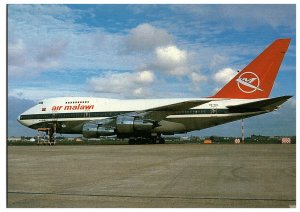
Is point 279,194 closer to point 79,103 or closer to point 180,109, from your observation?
point 180,109

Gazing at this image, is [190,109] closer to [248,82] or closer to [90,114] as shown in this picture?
[248,82]

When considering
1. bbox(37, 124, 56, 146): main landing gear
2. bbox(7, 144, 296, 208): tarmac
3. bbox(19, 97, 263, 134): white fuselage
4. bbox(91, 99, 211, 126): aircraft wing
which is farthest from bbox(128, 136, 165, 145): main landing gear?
bbox(7, 144, 296, 208): tarmac

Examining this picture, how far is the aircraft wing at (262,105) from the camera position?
26719 millimetres

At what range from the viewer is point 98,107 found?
3353cm

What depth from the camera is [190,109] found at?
1192 inches

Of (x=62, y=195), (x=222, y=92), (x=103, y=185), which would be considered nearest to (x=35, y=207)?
(x=62, y=195)

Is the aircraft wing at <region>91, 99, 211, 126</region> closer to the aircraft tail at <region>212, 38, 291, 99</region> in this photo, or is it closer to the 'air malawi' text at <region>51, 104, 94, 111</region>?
the aircraft tail at <region>212, 38, 291, 99</region>

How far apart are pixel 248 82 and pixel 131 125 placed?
33.7ft

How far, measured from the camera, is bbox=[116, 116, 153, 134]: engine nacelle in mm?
29297

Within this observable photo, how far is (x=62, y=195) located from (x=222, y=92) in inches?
1000

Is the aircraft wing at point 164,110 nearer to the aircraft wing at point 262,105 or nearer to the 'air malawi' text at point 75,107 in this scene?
the aircraft wing at point 262,105

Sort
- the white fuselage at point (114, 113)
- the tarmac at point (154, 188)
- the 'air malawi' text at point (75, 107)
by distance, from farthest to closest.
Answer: the 'air malawi' text at point (75, 107) → the white fuselage at point (114, 113) → the tarmac at point (154, 188)

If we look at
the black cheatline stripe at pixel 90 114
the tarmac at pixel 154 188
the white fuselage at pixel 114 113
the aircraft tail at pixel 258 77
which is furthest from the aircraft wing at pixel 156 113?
the tarmac at pixel 154 188

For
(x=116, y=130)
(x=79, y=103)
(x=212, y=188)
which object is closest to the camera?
(x=212, y=188)
